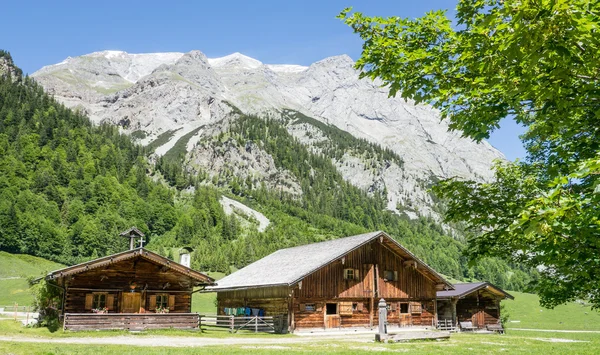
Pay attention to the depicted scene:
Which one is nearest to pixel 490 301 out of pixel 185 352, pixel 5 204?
pixel 185 352

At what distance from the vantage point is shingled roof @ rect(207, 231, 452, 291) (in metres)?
37.4

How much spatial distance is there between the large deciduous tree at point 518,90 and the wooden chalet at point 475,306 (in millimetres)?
35540

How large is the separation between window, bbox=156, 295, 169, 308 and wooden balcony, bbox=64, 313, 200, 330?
3008mm

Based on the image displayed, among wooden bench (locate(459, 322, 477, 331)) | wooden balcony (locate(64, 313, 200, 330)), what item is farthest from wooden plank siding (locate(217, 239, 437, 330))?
wooden balcony (locate(64, 313, 200, 330))

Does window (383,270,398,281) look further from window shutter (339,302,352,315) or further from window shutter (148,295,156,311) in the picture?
window shutter (148,295,156,311)

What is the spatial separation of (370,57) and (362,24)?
33.7 inches

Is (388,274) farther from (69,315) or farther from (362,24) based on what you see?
(362,24)

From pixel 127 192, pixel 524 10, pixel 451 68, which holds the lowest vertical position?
pixel 524 10

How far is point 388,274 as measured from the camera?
140ft

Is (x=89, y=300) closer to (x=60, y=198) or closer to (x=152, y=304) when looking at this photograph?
(x=152, y=304)

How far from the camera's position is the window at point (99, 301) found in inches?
1295

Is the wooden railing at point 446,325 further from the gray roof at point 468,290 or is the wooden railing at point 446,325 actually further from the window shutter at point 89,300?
the window shutter at point 89,300

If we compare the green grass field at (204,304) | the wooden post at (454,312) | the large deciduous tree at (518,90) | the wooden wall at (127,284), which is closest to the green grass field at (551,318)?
the wooden post at (454,312)

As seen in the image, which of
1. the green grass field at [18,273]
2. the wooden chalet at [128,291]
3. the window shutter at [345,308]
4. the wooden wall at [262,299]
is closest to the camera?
the wooden chalet at [128,291]
